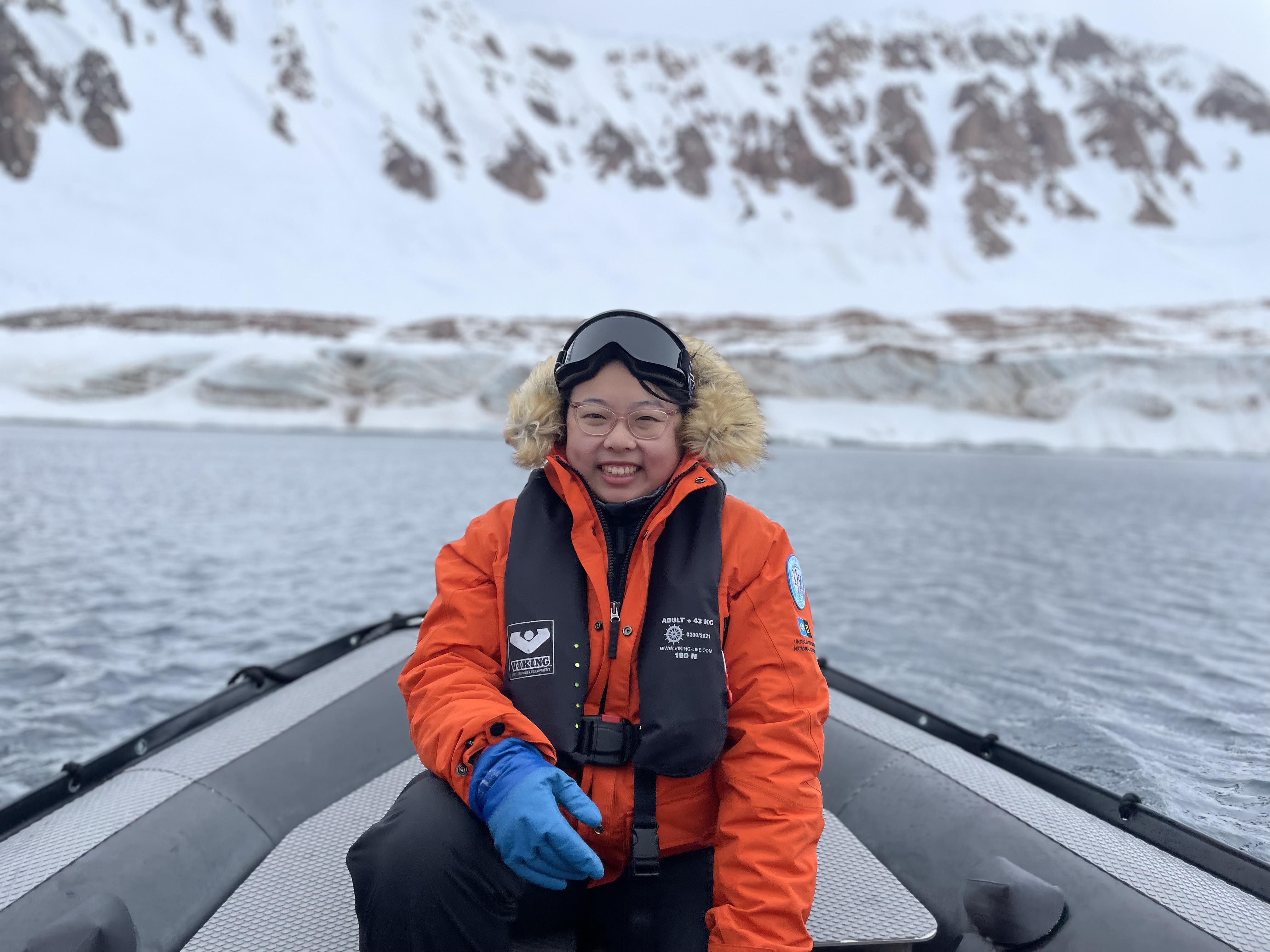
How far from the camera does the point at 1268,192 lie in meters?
79.8

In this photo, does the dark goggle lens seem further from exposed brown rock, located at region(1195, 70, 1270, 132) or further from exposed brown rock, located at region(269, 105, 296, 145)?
exposed brown rock, located at region(1195, 70, 1270, 132)

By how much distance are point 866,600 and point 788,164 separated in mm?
83534

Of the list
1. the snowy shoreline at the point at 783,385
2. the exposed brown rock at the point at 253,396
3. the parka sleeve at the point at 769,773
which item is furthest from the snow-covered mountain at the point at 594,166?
the parka sleeve at the point at 769,773

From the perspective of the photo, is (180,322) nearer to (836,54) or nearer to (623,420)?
(623,420)

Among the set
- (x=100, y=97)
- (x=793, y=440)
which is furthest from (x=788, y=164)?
(x=100, y=97)

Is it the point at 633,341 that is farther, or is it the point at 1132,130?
the point at 1132,130

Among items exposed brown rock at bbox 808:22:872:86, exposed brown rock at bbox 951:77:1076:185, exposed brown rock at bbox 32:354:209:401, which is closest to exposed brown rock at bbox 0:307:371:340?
exposed brown rock at bbox 32:354:209:401

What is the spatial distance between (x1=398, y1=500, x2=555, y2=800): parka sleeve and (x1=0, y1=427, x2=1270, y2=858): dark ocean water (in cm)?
259

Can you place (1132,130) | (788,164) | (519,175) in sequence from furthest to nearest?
(1132,130)
(788,164)
(519,175)

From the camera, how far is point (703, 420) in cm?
192

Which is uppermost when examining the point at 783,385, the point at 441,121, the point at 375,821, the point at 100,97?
the point at 441,121

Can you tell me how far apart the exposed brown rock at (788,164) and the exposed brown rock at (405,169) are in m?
32.6

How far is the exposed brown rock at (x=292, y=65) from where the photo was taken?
72000 mm

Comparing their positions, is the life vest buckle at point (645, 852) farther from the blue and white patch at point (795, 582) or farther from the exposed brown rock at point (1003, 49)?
the exposed brown rock at point (1003, 49)
